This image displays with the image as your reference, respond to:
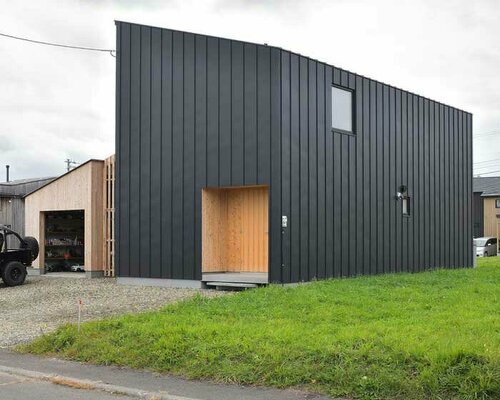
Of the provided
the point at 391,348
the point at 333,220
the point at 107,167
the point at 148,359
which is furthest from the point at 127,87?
the point at 391,348

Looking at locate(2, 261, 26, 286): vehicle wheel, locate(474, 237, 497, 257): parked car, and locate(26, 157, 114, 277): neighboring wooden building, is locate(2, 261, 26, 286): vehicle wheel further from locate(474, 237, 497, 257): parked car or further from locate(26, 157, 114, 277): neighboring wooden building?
locate(474, 237, 497, 257): parked car

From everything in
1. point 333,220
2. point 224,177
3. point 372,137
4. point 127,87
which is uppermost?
point 127,87

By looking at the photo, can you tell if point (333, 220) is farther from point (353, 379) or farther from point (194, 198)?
→ point (353, 379)

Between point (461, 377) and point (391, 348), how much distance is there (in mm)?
1059

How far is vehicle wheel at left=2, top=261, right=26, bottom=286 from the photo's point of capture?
19.1 metres

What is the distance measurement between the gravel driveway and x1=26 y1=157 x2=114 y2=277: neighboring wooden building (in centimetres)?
209

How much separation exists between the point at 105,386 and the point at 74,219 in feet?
58.1

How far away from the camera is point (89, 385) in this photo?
307 inches

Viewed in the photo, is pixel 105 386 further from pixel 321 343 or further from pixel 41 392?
pixel 321 343

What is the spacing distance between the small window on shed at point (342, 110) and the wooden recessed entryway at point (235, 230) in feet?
9.26

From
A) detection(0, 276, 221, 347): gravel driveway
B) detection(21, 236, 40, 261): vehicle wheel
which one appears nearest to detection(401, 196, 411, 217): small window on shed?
detection(0, 276, 221, 347): gravel driveway

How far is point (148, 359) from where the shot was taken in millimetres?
8656

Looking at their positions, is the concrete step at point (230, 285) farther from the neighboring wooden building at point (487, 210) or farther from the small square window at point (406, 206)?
the neighboring wooden building at point (487, 210)

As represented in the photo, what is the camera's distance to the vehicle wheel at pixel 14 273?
1911 cm
